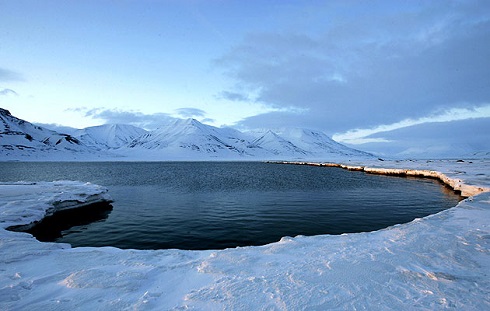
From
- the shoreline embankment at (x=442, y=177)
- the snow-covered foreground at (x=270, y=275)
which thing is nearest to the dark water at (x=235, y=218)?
the shoreline embankment at (x=442, y=177)

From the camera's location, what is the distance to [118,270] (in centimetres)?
766

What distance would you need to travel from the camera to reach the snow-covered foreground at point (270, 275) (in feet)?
18.5

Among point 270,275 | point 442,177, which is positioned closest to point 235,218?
point 270,275

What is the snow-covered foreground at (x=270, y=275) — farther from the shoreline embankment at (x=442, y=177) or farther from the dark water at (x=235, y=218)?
the shoreline embankment at (x=442, y=177)

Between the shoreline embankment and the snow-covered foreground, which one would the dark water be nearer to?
the shoreline embankment

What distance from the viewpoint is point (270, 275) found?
7051 mm

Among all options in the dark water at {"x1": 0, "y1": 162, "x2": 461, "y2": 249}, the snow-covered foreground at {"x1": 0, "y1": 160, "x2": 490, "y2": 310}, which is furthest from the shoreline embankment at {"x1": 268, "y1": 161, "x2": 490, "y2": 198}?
the snow-covered foreground at {"x1": 0, "y1": 160, "x2": 490, "y2": 310}

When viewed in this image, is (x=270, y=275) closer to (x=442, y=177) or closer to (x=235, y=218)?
(x=235, y=218)

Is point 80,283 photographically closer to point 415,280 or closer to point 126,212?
point 415,280

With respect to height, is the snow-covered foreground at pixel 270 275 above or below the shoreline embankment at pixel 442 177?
below

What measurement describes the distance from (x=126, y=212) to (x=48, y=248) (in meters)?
12.7

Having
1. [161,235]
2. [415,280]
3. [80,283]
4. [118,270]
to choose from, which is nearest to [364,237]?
[415,280]

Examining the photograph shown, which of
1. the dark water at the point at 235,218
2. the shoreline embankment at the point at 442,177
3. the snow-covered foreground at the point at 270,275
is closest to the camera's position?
the snow-covered foreground at the point at 270,275

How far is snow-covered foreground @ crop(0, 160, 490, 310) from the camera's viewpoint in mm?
5652
